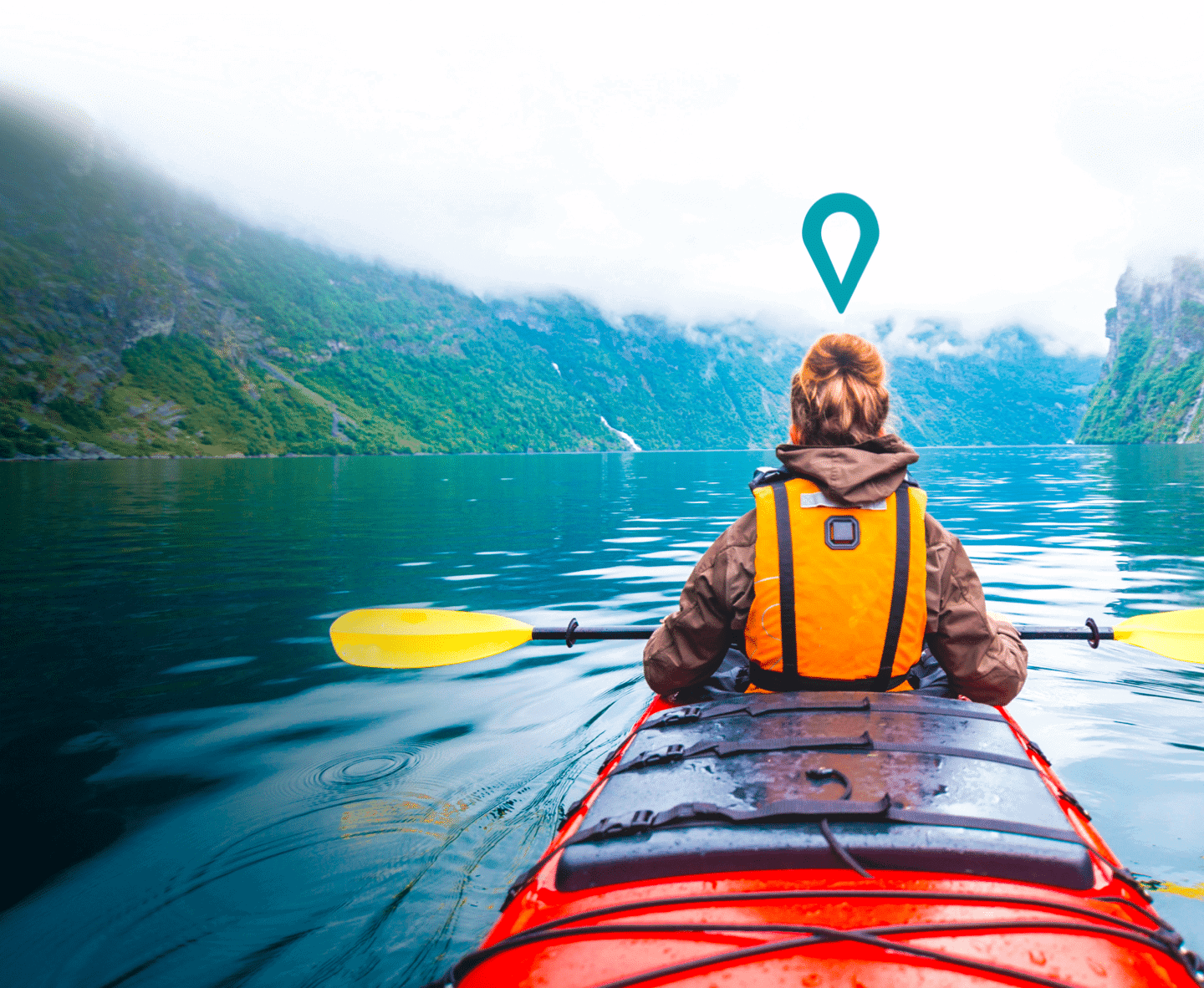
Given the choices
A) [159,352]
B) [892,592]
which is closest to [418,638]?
[892,592]

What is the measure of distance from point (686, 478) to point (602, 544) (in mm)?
27368

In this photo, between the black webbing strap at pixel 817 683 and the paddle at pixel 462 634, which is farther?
the paddle at pixel 462 634

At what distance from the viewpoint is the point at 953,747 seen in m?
2.38

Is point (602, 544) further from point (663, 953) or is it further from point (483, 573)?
point (663, 953)

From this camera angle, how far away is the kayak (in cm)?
161

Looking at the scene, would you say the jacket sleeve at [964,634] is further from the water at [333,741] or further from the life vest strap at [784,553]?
the water at [333,741]

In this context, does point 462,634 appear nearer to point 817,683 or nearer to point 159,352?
point 817,683

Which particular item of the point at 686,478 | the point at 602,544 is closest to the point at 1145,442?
the point at 686,478

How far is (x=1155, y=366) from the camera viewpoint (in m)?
146

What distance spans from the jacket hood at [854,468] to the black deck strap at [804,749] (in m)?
0.87

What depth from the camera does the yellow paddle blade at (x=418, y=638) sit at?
544 centimetres

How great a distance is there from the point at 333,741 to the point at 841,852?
195 inches

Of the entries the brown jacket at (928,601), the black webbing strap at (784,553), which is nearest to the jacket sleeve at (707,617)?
the brown jacket at (928,601)

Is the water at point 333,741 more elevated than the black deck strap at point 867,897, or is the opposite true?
the black deck strap at point 867,897
